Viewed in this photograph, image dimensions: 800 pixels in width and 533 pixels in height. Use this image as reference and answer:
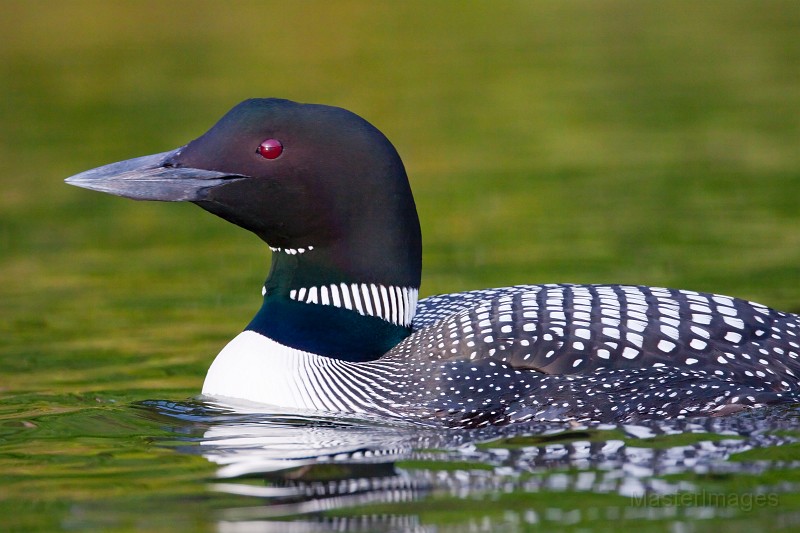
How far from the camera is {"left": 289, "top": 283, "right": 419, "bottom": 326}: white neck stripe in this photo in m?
5.46

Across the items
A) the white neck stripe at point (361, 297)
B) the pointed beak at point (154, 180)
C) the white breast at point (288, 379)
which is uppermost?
the pointed beak at point (154, 180)

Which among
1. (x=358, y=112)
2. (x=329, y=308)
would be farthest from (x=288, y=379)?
(x=358, y=112)

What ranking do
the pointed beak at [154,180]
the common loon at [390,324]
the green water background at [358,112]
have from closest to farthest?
the common loon at [390,324] → the pointed beak at [154,180] → the green water background at [358,112]

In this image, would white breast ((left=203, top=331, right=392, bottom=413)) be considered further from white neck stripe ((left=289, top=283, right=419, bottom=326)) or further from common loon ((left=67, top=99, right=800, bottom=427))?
white neck stripe ((left=289, top=283, right=419, bottom=326))

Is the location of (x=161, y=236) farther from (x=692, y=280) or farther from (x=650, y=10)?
(x=650, y=10)

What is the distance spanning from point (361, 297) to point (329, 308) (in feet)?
0.43

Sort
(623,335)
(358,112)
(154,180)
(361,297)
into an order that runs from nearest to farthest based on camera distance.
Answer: (623,335), (154,180), (361,297), (358,112)

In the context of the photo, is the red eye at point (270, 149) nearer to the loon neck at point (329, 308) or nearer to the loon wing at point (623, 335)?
the loon neck at point (329, 308)

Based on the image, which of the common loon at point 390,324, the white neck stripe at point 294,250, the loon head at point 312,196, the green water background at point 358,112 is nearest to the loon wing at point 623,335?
the common loon at point 390,324

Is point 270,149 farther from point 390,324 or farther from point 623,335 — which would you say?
point 623,335

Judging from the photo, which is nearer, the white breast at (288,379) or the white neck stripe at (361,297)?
the white breast at (288,379)

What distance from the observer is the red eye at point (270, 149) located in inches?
210

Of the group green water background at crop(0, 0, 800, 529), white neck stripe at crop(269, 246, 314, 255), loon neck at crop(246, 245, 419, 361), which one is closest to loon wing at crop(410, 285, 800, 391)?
loon neck at crop(246, 245, 419, 361)

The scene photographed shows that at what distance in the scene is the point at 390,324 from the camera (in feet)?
18.2
